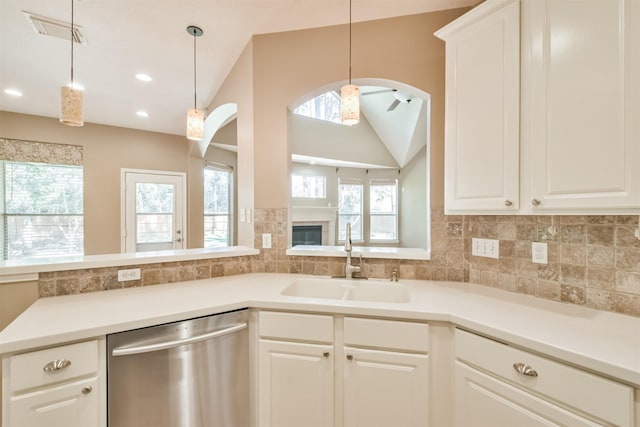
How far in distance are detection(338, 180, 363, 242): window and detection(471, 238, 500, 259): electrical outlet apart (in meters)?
4.96

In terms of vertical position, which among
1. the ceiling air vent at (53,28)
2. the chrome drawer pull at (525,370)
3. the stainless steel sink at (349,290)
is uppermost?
the ceiling air vent at (53,28)

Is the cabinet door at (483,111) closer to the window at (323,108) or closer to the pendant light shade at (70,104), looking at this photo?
the pendant light shade at (70,104)

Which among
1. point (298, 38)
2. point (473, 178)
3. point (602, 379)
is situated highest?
point (298, 38)

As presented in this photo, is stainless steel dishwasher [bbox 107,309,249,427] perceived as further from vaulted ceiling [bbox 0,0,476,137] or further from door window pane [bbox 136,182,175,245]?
door window pane [bbox 136,182,175,245]

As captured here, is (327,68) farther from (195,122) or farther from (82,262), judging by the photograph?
(82,262)

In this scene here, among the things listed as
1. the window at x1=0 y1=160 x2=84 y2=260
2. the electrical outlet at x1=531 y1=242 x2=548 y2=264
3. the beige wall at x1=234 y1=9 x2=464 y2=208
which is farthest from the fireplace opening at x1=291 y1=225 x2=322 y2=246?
the electrical outlet at x1=531 y1=242 x2=548 y2=264

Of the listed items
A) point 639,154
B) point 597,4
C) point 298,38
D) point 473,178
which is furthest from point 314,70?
point 639,154

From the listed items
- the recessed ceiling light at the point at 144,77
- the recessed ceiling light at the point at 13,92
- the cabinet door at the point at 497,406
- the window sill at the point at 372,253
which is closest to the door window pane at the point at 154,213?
the recessed ceiling light at the point at 13,92

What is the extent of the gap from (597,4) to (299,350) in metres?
1.98

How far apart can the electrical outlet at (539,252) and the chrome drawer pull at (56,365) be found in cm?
228

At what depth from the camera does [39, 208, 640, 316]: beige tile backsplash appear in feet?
4.09

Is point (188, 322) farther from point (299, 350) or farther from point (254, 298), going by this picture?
point (299, 350)

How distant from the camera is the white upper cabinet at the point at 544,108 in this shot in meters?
1.00

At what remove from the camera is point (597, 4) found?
3.45 ft
